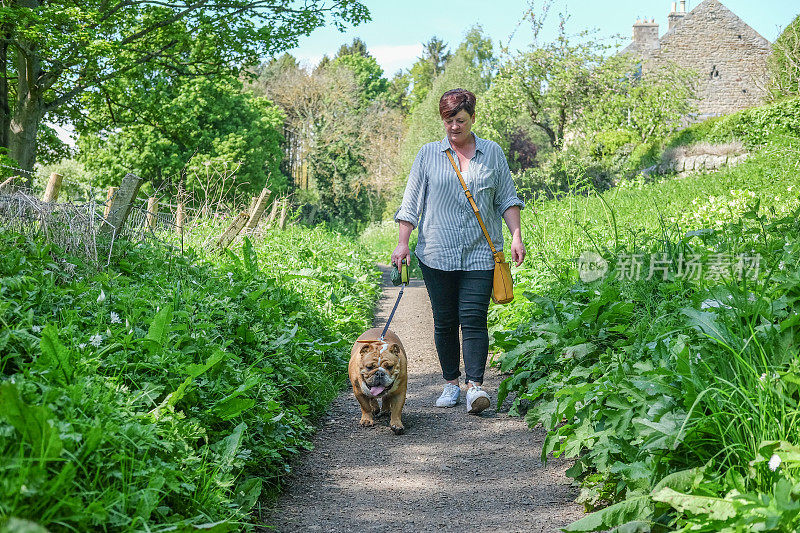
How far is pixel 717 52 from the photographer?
126 ft

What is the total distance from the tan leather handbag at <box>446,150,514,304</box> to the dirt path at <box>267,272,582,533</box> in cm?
87

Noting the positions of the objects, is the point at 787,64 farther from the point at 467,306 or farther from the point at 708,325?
the point at 708,325

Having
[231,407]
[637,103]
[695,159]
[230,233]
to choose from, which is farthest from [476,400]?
[637,103]

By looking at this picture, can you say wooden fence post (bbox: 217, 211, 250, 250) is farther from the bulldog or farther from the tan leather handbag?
the tan leather handbag

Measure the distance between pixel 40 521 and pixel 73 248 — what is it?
4163 mm

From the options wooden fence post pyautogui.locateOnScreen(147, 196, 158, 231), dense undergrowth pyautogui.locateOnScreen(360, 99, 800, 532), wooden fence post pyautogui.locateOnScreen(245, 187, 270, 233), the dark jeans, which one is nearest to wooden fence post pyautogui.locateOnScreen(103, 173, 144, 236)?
wooden fence post pyautogui.locateOnScreen(147, 196, 158, 231)

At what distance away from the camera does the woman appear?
5129mm

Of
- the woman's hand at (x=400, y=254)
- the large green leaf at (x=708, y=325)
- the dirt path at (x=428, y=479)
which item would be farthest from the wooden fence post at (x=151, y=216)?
the large green leaf at (x=708, y=325)

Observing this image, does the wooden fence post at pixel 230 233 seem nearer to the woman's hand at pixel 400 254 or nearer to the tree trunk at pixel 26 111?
the woman's hand at pixel 400 254

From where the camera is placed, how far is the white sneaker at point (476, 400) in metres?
5.04

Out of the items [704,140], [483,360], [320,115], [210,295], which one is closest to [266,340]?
[210,295]

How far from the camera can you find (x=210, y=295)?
18.2 feet

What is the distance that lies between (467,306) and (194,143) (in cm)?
2889

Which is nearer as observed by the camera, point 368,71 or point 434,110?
point 434,110
